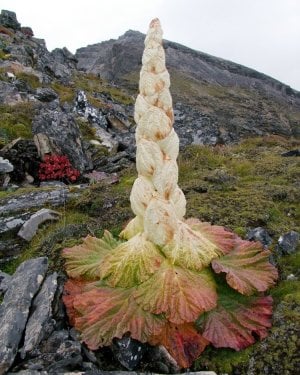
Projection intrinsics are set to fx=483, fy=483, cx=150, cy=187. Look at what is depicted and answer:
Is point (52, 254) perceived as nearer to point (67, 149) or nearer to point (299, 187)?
point (299, 187)

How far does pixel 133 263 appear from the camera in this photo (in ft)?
19.3

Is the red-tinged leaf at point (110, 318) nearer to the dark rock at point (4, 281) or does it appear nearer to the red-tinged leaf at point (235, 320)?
the red-tinged leaf at point (235, 320)

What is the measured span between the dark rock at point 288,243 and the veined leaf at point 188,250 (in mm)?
2045

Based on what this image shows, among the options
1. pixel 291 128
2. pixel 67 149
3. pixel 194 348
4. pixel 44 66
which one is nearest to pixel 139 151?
pixel 194 348

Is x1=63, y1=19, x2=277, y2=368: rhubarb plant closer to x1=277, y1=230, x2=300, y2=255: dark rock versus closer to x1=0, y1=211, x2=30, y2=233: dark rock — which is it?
x1=277, y1=230, x2=300, y2=255: dark rock

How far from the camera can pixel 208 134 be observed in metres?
28.6

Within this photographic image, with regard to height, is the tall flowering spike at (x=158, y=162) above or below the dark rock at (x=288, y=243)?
above

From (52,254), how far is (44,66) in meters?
45.3

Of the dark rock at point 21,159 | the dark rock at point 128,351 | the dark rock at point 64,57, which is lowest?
the dark rock at point 64,57

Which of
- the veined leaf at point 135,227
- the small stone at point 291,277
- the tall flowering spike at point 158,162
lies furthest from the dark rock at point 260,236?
the veined leaf at point 135,227

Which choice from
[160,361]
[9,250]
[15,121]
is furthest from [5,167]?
[160,361]

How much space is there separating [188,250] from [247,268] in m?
0.99

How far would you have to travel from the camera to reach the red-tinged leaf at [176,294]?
5.37 meters

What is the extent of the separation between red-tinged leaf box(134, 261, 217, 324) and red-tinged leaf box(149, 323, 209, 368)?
23 cm
